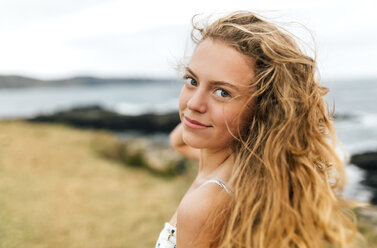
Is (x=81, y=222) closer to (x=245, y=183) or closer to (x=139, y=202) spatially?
(x=139, y=202)

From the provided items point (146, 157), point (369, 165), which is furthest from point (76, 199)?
point (369, 165)

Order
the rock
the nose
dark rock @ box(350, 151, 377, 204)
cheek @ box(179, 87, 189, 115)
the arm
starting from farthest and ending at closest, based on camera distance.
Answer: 1. dark rock @ box(350, 151, 377, 204)
2. the rock
3. the arm
4. cheek @ box(179, 87, 189, 115)
5. the nose

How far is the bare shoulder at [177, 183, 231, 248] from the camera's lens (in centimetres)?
131

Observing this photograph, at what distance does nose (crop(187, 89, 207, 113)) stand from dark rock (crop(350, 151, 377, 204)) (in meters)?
8.15

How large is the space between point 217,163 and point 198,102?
367 mm

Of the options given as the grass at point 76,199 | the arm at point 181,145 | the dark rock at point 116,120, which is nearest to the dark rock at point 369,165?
the grass at point 76,199

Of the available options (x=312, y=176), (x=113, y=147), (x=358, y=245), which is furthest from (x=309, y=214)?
(x=113, y=147)

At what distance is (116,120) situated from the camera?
19859 mm

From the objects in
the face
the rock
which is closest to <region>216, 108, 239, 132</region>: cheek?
the face

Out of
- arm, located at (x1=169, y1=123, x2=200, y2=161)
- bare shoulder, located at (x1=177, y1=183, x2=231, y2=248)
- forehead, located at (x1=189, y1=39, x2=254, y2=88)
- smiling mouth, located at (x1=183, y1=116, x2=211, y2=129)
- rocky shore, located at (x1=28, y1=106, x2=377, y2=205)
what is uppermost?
forehead, located at (x1=189, y1=39, x2=254, y2=88)

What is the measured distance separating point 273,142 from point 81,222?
375 centimetres

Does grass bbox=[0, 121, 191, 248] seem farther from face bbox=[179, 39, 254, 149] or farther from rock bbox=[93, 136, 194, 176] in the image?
face bbox=[179, 39, 254, 149]

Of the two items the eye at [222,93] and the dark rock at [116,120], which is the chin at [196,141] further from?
the dark rock at [116,120]

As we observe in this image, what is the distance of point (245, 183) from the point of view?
1415 mm
